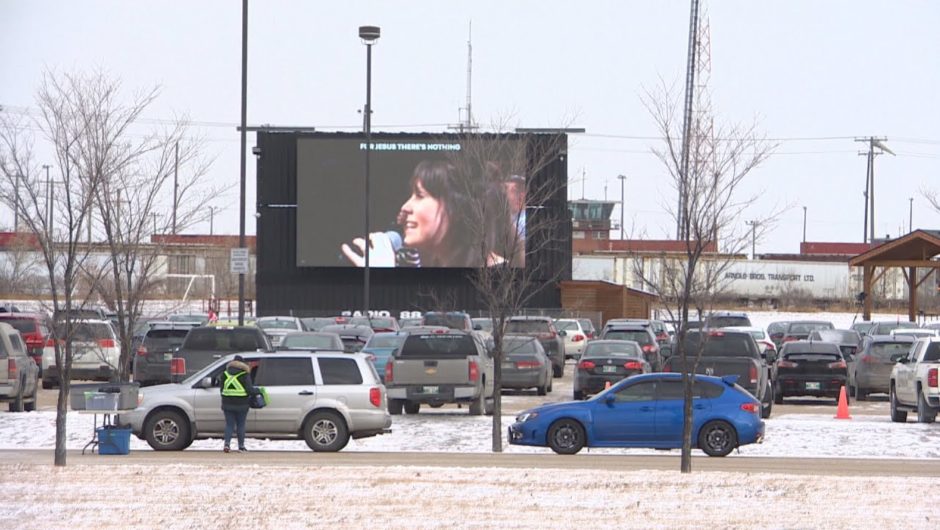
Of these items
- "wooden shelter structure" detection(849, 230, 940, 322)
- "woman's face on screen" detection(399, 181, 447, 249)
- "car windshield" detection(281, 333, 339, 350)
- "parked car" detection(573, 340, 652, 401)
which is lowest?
"parked car" detection(573, 340, 652, 401)

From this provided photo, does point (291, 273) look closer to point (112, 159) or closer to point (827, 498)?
point (112, 159)

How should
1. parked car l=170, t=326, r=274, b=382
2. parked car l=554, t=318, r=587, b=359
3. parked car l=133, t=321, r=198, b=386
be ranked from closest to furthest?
parked car l=170, t=326, r=274, b=382
parked car l=133, t=321, r=198, b=386
parked car l=554, t=318, r=587, b=359

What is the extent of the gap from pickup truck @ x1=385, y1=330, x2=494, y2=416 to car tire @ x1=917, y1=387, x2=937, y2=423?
806 centimetres

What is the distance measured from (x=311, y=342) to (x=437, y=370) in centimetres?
589

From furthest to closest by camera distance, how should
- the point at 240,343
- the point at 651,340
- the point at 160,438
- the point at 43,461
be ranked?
the point at 651,340 → the point at 240,343 → the point at 160,438 → the point at 43,461

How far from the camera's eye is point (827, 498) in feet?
48.4

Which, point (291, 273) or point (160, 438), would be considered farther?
point (291, 273)

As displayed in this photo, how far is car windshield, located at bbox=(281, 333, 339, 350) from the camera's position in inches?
1236

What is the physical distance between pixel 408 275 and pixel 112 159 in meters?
40.8

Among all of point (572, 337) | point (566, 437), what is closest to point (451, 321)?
point (572, 337)

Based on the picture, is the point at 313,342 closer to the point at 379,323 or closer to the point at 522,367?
the point at 522,367

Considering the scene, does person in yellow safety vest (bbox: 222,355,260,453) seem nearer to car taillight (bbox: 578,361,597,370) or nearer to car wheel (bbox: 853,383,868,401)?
car taillight (bbox: 578,361,597,370)

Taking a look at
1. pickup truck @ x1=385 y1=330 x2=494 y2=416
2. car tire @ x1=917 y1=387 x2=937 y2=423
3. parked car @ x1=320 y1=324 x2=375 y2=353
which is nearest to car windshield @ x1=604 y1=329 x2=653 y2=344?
parked car @ x1=320 y1=324 x2=375 y2=353

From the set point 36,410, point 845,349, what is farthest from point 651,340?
point 36,410
